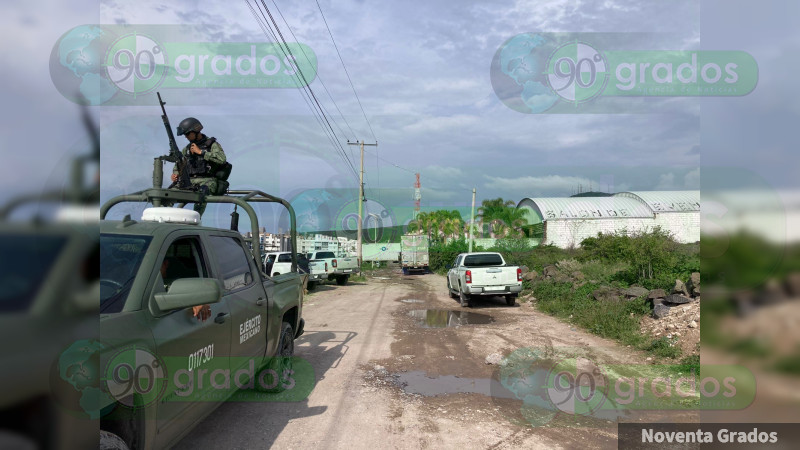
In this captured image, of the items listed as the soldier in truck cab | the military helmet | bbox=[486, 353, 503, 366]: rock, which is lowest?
bbox=[486, 353, 503, 366]: rock

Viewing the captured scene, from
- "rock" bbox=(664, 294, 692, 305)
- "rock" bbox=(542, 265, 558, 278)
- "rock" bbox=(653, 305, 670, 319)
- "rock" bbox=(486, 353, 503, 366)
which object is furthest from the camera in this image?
"rock" bbox=(542, 265, 558, 278)

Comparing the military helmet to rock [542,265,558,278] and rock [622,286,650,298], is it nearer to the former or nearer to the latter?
rock [622,286,650,298]

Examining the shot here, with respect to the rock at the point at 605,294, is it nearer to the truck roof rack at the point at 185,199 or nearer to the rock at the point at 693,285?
the rock at the point at 693,285

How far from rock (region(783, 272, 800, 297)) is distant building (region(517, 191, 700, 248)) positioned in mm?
46954

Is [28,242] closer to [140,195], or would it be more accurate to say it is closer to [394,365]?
[140,195]

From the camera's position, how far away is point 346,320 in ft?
37.4

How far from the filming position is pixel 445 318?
1191 centimetres

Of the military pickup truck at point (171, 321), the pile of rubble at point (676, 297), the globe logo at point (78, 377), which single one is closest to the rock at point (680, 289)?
the pile of rubble at point (676, 297)

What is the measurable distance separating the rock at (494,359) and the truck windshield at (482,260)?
7929 mm

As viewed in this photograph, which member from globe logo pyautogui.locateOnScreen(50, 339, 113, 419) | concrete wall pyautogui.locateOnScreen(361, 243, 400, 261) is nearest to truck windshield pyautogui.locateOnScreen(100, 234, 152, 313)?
globe logo pyautogui.locateOnScreen(50, 339, 113, 419)

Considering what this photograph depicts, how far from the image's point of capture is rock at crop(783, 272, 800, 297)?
1012 mm

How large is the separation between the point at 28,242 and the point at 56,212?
81 mm

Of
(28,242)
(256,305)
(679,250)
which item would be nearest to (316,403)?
(256,305)

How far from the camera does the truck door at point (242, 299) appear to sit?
394 centimetres
